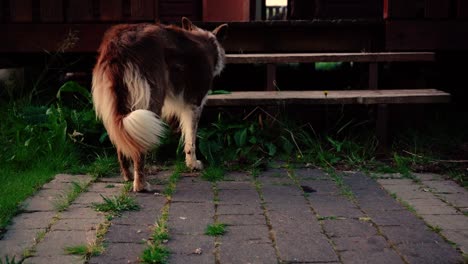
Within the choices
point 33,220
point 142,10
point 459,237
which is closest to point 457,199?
point 459,237

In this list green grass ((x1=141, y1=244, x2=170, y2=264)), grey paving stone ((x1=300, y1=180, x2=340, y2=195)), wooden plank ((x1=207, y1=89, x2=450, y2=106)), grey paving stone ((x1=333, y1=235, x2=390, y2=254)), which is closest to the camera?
green grass ((x1=141, y1=244, x2=170, y2=264))

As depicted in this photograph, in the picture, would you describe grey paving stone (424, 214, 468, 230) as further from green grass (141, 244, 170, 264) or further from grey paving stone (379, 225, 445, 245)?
green grass (141, 244, 170, 264)

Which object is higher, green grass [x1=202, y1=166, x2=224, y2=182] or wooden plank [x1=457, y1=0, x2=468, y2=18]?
wooden plank [x1=457, y1=0, x2=468, y2=18]

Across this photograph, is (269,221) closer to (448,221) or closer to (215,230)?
(215,230)

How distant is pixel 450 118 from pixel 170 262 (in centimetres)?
467

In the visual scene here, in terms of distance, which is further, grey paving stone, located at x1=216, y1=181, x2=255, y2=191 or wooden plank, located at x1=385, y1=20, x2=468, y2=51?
wooden plank, located at x1=385, y1=20, x2=468, y2=51

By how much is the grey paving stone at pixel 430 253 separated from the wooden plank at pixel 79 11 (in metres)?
4.34

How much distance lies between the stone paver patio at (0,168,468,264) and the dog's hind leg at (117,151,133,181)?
3.9 inches

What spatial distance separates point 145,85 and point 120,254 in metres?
1.42

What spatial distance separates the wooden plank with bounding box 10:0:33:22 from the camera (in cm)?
639

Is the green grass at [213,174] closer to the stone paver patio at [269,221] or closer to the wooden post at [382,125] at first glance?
the stone paver patio at [269,221]

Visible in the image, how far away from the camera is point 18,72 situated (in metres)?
7.43

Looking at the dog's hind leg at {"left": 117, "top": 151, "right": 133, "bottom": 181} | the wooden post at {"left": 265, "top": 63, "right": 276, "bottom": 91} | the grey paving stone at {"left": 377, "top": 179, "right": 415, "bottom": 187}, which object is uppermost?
the wooden post at {"left": 265, "top": 63, "right": 276, "bottom": 91}

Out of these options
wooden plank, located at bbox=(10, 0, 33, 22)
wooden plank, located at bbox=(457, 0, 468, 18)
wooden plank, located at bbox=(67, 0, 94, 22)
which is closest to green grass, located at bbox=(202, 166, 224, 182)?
wooden plank, located at bbox=(67, 0, 94, 22)
